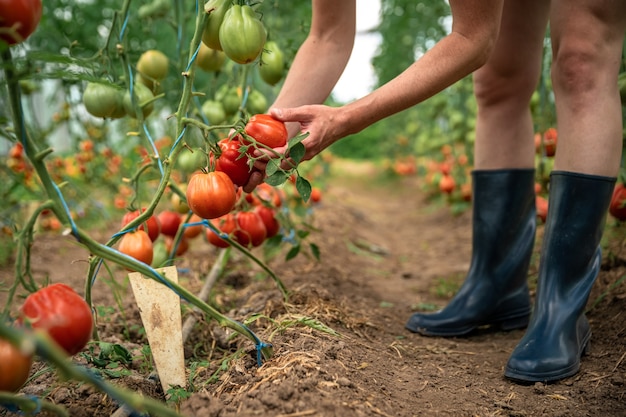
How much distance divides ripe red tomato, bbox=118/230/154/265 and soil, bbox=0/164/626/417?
195 millimetres

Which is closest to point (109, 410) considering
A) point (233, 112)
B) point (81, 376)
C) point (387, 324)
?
point (81, 376)

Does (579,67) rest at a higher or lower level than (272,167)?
higher

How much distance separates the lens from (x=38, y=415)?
0.99 metres

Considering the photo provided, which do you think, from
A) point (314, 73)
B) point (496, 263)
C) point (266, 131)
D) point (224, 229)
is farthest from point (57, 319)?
point (496, 263)

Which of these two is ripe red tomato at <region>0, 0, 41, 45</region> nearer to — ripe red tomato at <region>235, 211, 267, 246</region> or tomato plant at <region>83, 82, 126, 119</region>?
tomato plant at <region>83, 82, 126, 119</region>

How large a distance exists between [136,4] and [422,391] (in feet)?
7.57

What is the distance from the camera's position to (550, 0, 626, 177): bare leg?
1311 millimetres

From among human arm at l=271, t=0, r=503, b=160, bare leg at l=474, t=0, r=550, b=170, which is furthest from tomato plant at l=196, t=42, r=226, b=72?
bare leg at l=474, t=0, r=550, b=170

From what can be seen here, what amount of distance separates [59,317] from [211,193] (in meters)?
0.38

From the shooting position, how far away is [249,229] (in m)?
1.62

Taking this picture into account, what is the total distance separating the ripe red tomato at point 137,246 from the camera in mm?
1264

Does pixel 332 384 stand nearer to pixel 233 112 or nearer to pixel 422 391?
pixel 422 391

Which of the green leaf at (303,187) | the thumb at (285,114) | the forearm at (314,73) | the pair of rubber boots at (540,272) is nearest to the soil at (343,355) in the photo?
the pair of rubber boots at (540,272)

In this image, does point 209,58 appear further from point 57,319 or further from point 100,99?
point 57,319
